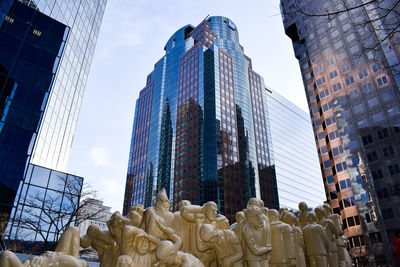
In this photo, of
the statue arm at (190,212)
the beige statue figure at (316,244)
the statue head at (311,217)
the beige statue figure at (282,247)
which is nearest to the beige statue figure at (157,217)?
the statue arm at (190,212)

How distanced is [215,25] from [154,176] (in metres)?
59.1

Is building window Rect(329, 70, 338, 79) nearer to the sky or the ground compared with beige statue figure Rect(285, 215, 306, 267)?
nearer to the sky

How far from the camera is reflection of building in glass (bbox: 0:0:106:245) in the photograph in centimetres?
2772

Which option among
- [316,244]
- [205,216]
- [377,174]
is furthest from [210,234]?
[377,174]

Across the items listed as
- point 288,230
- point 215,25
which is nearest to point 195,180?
point 215,25

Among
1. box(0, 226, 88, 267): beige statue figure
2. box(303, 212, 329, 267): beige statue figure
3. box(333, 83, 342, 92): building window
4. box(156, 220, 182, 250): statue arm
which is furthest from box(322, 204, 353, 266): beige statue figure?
box(333, 83, 342, 92): building window

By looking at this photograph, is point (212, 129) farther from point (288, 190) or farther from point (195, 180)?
point (288, 190)

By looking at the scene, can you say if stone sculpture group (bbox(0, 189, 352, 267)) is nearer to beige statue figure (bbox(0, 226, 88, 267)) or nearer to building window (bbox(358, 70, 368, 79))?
beige statue figure (bbox(0, 226, 88, 267))

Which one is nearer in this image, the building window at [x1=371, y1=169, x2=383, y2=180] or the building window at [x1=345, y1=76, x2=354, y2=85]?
the building window at [x1=371, y1=169, x2=383, y2=180]

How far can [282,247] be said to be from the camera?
19.9ft

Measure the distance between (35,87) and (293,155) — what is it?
4074 inches

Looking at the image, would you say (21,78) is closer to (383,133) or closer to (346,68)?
(383,133)

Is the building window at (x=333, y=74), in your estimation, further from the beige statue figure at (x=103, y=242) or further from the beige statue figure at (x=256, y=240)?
the beige statue figure at (x=103, y=242)

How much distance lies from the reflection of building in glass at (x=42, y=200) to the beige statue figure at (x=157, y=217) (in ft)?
69.1
